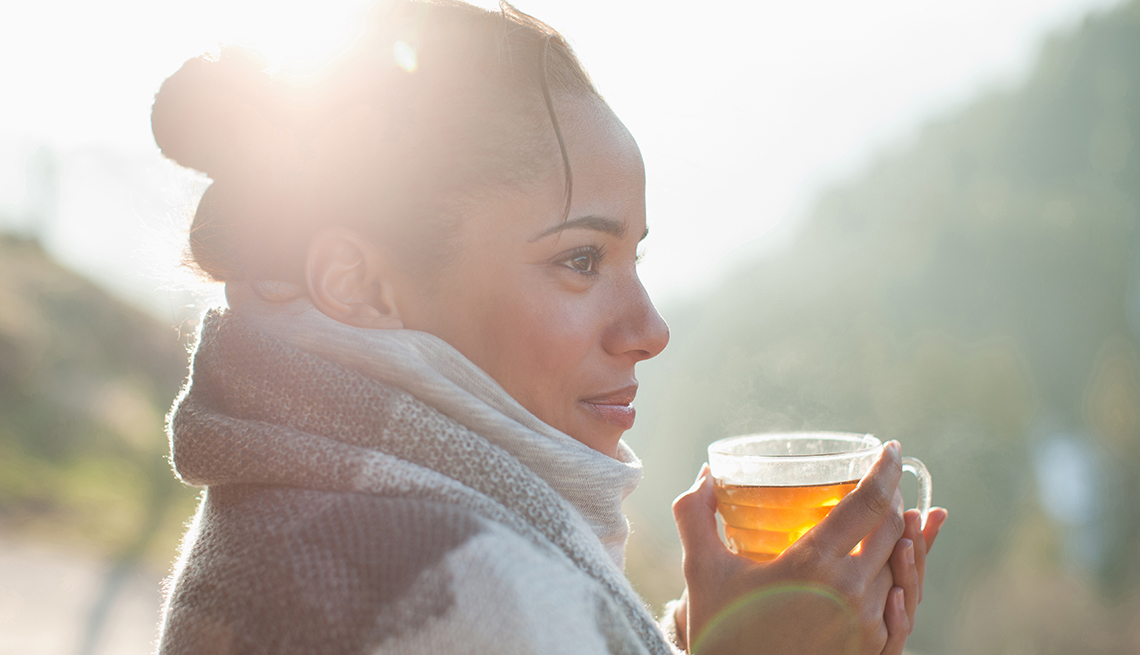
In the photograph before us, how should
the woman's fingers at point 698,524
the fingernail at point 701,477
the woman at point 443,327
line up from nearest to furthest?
the woman at point 443,327, the woman's fingers at point 698,524, the fingernail at point 701,477

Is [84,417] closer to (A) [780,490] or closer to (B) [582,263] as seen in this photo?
(B) [582,263]

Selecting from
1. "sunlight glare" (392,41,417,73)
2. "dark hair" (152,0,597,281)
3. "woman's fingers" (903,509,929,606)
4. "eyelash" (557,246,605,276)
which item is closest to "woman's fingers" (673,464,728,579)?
"woman's fingers" (903,509,929,606)

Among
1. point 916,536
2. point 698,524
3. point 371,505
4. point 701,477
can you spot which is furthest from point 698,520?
point 371,505

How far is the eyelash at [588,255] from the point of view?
120 centimetres

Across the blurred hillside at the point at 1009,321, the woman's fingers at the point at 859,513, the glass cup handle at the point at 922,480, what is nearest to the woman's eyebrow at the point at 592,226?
the woman's fingers at the point at 859,513

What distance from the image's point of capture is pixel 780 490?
4.14ft

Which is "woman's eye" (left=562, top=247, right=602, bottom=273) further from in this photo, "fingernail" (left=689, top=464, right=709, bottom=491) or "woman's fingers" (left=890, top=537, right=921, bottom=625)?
"woman's fingers" (left=890, top=537, right=921, bottom=625)

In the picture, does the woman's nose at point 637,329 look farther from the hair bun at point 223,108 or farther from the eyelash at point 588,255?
the hair bun at point 223,108

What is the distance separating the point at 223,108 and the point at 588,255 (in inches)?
24.2

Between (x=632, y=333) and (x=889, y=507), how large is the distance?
0.51m

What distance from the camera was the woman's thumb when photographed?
135cm

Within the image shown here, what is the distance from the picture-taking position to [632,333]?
→ 4.00 ft

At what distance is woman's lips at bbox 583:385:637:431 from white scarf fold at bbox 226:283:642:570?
0.07m

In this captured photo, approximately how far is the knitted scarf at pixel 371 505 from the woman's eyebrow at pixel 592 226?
25cm
